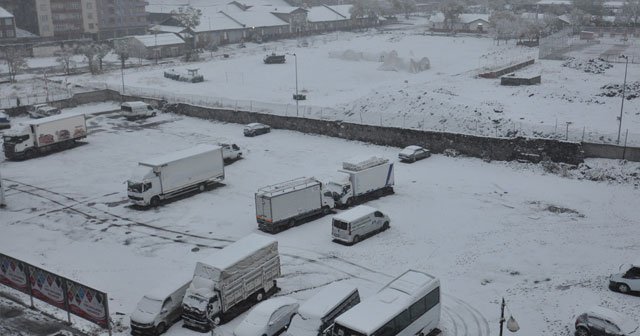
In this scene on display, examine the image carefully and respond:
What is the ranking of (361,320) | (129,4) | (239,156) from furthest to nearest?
(129,4) < (239,156) < (361,320)

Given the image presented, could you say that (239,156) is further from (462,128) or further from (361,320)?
(361,320)

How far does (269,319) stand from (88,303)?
19.4 feet

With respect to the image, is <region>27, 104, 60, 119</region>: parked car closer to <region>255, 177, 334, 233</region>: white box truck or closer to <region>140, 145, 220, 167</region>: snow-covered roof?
<region>140, 145, 220, 167</region>: snow-covered roof

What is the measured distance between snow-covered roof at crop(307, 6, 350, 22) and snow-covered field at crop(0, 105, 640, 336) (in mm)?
90231

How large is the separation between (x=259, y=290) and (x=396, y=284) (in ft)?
18.1

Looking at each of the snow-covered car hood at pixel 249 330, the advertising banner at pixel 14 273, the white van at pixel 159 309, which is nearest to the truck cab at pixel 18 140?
the advertising banner at pixel 14 273

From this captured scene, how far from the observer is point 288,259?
83.3 feet

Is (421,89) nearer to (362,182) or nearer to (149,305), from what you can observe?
(362,182)

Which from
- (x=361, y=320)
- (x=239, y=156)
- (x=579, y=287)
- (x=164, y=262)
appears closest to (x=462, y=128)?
(x=239, y=156)

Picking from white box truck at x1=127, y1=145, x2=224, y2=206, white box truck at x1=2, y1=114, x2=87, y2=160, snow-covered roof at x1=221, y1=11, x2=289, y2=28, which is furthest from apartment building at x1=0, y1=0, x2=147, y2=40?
white box truck at x1=127, y1=145, x2=224, y2=206

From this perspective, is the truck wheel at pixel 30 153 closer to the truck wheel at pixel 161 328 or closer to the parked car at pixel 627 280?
the truck wheel at pixel 161 328

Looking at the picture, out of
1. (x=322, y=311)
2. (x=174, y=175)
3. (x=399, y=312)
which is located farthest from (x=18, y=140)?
(x=399, y=312)

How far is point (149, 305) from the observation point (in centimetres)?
1988

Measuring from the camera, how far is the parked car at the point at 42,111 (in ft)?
168
